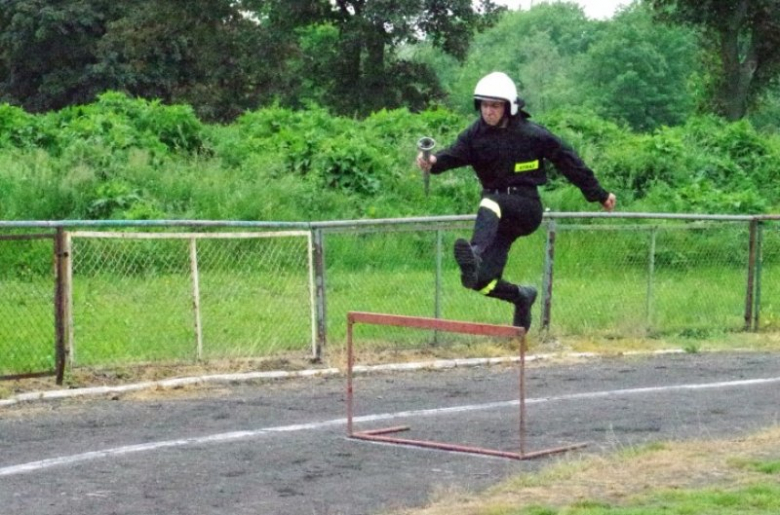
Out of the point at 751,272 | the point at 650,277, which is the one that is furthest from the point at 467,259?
the point at 751,272

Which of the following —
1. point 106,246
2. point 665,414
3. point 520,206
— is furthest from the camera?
point 106,246

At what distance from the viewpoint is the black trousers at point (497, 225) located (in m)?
11.1

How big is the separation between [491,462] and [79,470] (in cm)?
278

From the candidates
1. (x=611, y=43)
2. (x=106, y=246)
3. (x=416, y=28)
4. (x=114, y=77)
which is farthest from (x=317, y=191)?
(x=611, y=43)

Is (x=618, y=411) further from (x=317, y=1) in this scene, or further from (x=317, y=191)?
(x=317, y=1)

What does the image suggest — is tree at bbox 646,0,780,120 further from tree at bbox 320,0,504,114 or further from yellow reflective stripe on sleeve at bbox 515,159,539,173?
yellow reflective stripe on sleeve at bbox 515,159,539,173

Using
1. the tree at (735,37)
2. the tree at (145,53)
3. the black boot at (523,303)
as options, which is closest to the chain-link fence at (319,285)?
the black boot at (523,303)

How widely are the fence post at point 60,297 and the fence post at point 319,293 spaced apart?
286 cm

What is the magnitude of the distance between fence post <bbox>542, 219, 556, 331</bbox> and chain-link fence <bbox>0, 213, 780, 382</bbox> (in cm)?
2

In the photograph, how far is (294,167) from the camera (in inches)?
1032

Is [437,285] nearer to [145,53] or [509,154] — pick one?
[509,154]

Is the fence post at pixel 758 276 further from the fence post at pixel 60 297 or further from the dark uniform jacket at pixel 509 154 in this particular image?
the fence post at pixel 60 297

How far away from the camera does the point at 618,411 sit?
40.1 ft

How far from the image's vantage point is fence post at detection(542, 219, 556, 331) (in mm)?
16812
